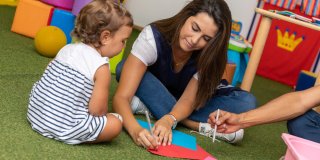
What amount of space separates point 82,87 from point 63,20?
54.0 inches

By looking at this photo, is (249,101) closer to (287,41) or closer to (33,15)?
(33,15)

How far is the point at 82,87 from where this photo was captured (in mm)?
1257

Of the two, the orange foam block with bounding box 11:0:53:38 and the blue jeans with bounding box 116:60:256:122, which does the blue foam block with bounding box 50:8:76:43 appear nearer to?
the orange foam block with bounding box 11:0:53:38

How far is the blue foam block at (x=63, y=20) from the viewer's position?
2.54m

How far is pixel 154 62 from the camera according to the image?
66.2 inches

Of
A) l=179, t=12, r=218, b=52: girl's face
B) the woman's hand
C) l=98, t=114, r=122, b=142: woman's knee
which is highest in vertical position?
l=179, t=12, r=218, b=52: girl's face

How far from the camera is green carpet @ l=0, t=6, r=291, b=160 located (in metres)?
1.21

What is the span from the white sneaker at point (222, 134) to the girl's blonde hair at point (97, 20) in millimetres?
585

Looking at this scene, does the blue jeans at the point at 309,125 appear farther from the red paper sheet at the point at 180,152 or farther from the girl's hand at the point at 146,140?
the girl's hand at the point at 146,140

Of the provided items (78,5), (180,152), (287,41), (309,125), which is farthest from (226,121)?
(287,41)

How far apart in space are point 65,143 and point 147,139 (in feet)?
0.79

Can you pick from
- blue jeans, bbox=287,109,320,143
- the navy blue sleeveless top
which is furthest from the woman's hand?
the navy blue sleeveless top

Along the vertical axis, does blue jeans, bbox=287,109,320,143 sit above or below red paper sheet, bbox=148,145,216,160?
above

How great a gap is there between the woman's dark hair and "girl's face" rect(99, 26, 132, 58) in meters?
0.30
